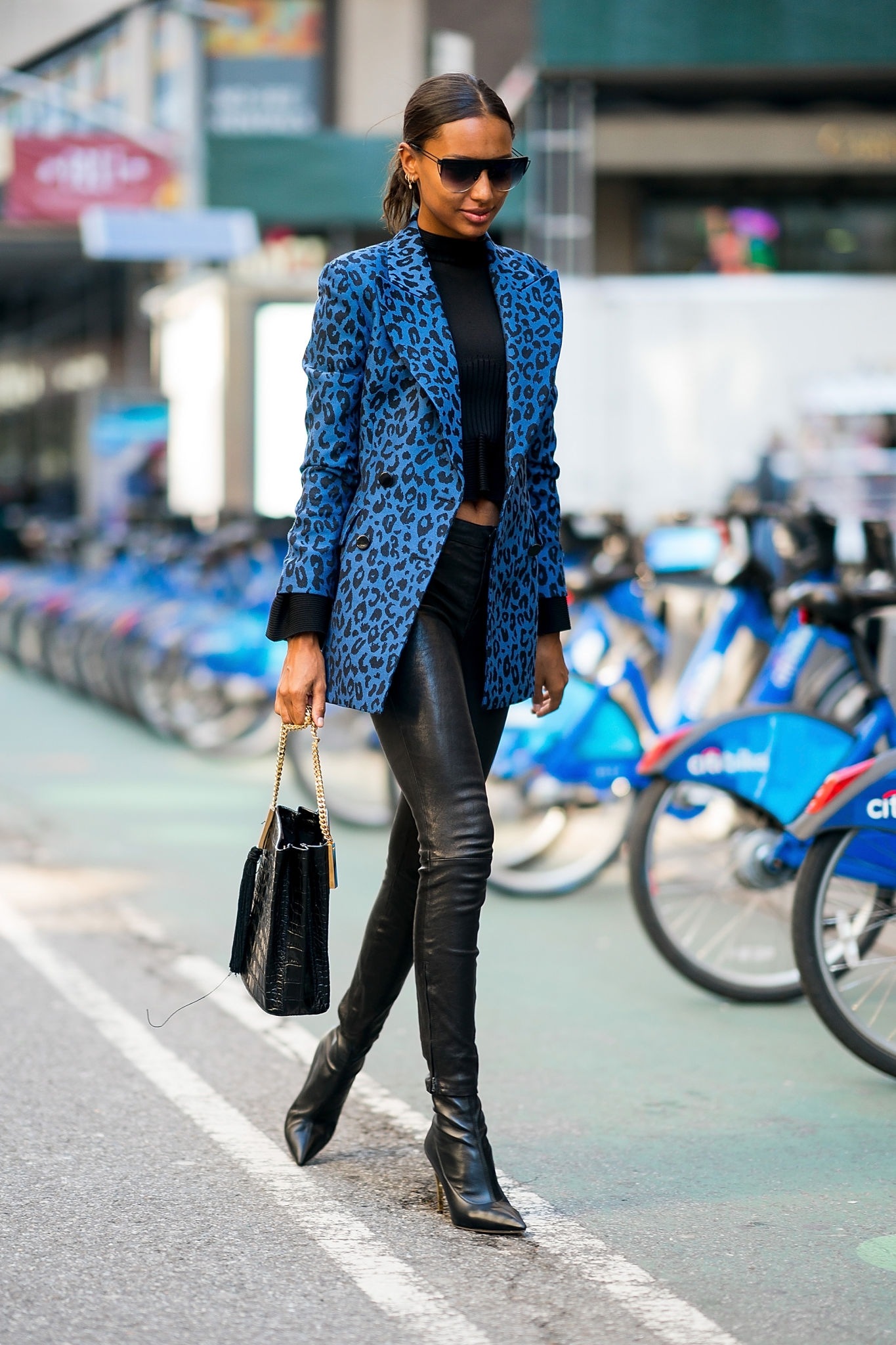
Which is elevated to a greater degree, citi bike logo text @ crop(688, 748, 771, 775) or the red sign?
the red sign

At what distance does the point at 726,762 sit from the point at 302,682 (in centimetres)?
209

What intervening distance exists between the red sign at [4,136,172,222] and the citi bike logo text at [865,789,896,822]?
21063mm

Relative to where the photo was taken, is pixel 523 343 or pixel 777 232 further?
pixel 777 232

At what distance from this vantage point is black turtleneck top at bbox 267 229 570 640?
3.81 m

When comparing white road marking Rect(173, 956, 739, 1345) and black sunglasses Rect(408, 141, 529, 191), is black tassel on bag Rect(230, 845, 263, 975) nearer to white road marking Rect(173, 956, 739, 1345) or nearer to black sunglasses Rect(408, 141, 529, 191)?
white road marking Rect(173, 956, 739, 1345)

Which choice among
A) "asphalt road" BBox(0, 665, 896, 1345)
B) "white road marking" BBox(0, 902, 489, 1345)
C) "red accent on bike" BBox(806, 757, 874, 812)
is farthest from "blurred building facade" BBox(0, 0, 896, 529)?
"red accent on bike" BBox(806, 757, 874, 812)

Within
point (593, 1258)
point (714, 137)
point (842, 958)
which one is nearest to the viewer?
point (593, 1258)

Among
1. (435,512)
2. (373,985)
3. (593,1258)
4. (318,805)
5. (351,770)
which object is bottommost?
(351,770)

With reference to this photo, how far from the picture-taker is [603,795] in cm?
725

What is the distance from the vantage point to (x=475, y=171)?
3.75 meters

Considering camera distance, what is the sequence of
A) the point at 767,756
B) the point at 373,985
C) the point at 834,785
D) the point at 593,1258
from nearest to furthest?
the point at 593,1258
the point at 373,985
the point at 834,785
the point at 767,756

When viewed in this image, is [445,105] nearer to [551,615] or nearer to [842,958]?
[551,615]

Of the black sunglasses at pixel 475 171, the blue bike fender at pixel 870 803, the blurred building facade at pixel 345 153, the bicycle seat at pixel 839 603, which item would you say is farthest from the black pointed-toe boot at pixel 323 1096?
the blurred building facade at pixel 345 153

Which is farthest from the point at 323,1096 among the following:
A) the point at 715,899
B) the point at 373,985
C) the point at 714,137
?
the point at 714,137
